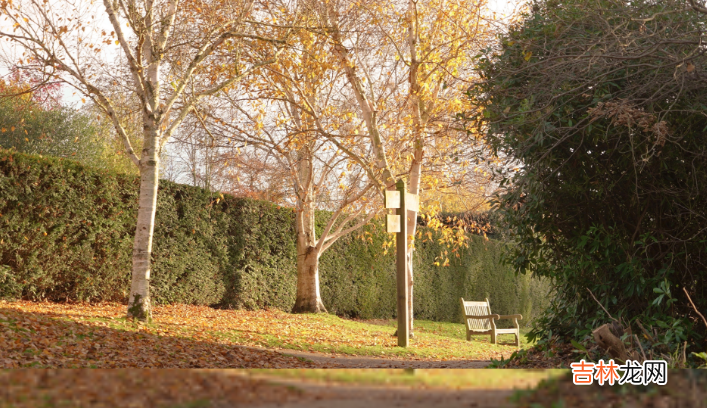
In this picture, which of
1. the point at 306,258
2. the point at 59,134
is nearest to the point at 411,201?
the point at 306,258

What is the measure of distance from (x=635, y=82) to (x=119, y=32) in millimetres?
7791

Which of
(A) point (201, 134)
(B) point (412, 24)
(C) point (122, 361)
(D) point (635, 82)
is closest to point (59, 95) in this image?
(A) point (201, 134)

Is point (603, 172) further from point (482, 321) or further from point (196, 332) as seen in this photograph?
point (482, 321)

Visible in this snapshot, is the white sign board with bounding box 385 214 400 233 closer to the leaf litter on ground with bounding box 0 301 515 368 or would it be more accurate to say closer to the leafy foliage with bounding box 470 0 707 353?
the leaf litter on ground with bounding box 0 301 515 368

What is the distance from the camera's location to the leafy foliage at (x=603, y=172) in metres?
4.94

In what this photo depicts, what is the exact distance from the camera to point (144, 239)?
8.84 m

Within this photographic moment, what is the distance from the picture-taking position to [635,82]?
500cm

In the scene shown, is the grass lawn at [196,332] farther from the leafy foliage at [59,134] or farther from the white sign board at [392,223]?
the leafy foliage at [59,134]

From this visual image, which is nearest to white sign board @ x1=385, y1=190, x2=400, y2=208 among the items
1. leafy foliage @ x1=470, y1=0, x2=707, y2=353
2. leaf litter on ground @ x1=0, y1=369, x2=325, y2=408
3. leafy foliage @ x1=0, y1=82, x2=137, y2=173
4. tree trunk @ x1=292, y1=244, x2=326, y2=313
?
leafy foliage @ x1=470, y1=0, x2=707, y2=353

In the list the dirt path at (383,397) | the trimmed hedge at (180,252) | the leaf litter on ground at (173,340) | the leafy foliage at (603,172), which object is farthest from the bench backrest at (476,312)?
the dirt path at (383,397)

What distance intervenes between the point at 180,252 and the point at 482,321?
8372mm

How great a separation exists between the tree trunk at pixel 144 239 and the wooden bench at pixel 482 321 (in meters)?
8.43

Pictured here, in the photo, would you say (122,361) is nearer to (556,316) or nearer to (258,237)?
(556,316)

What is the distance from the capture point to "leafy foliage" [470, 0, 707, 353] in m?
4.94
